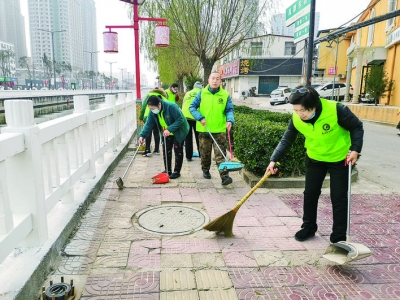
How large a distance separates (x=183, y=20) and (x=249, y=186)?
246 inches

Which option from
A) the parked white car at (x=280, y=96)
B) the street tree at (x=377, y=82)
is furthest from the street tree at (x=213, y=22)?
the parked white car at (x=280, y=96)

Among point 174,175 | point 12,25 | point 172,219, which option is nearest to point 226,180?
point 174,175

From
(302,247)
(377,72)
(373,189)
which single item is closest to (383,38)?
(377,72)

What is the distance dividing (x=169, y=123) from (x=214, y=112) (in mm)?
731

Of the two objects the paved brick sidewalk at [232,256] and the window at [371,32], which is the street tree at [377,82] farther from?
the paved brick sidewalk at [232,256]

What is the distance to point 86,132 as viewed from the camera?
4.00m

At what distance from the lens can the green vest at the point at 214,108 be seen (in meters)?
4.69

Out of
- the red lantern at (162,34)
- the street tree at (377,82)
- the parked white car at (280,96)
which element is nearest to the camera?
the red lantern at (162,34)

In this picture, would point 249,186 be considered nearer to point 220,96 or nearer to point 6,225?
point 220,96

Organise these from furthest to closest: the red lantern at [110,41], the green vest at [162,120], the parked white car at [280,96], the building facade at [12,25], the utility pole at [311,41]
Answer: the building facade at [12,25] < the parked white car at [280,96] < the red lantern at [110,41] < the utility pole at [311,41] < the green vest at [162,120]

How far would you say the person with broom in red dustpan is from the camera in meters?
2.51

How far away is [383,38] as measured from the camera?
19.5m

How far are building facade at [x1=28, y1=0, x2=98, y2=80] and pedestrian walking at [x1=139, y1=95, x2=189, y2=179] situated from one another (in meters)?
54.8

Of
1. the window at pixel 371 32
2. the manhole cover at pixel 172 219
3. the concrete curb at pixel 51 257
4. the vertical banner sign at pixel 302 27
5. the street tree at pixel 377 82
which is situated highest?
the window at pixel 371 32
